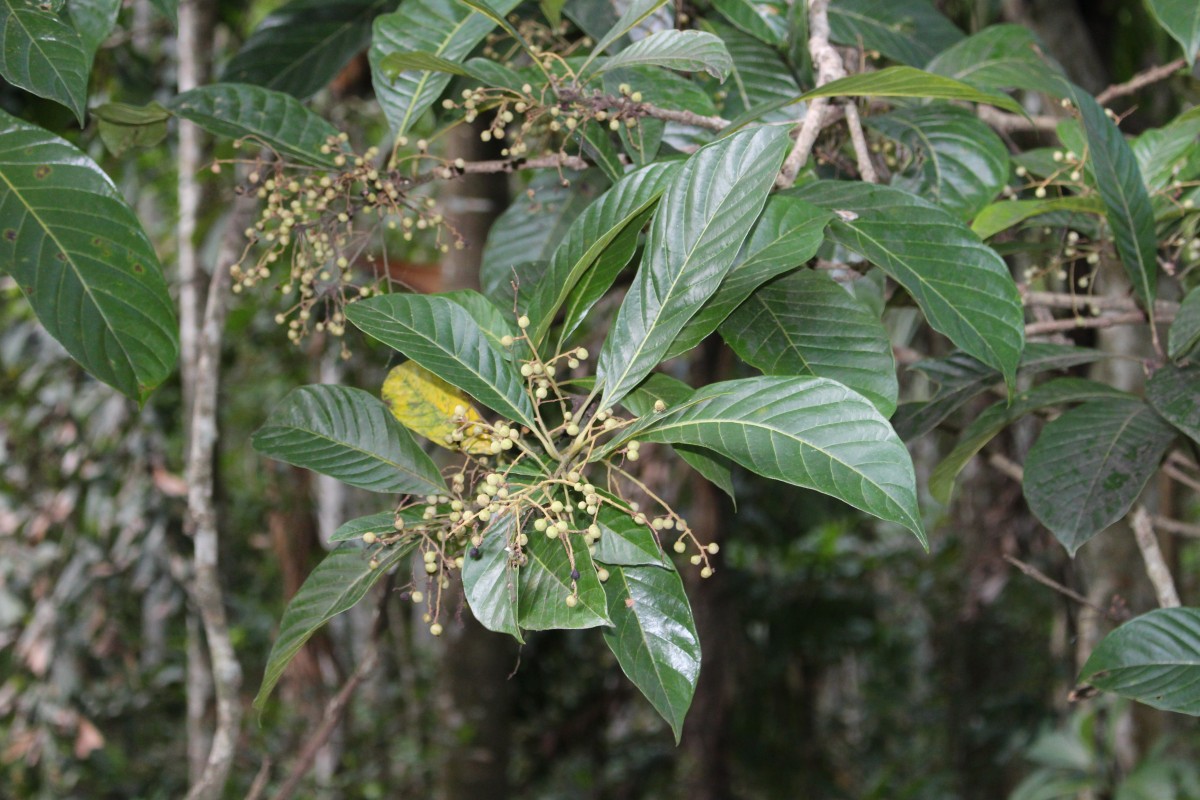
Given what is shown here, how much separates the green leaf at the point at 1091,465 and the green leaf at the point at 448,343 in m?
0.45

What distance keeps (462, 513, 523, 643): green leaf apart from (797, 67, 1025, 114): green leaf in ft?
1.26

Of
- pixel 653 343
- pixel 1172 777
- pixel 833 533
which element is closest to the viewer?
pixel 653 343

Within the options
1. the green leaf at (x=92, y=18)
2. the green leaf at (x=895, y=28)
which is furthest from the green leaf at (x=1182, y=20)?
the green leaf at (x=92, y=18)

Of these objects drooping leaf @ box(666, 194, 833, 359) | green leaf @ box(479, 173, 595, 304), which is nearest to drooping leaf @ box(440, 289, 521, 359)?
drooping leaf @ box(666, 194, 833, 359)

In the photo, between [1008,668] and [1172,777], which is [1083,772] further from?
[1008,668]

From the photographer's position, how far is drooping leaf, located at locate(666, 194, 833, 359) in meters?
0.66

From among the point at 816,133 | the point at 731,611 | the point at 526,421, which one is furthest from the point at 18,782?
the point at 816,133

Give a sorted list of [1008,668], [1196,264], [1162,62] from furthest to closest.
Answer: [1008,668]
[1162,62]
[1196,264]

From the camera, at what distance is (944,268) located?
72 centimetres

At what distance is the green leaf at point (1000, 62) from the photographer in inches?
40.6

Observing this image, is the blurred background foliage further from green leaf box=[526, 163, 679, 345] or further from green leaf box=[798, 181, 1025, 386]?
green leaf box=[798, 181, 1025, 386]

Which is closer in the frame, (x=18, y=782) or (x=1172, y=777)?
(x=1172, y=777)

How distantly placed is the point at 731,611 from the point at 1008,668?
1936 mm

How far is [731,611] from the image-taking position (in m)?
2.91
